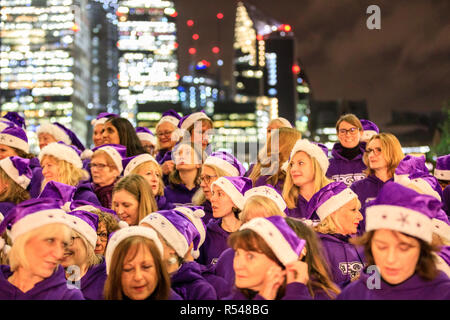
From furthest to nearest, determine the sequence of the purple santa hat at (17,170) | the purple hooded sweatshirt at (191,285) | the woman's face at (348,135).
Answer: the woman's face at (348,135), the purple santa hat at (17,170), the purple hooded sweatshirt at (191,285)

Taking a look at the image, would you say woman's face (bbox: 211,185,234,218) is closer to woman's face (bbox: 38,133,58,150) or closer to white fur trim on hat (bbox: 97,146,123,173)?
white fur trim on hat (bbox: 97,146,123,173)

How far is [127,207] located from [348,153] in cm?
303

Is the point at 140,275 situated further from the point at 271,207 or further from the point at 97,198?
the point at 97,198

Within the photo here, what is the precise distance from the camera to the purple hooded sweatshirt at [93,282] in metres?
4.12

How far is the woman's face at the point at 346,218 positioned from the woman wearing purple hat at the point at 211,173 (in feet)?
4.70

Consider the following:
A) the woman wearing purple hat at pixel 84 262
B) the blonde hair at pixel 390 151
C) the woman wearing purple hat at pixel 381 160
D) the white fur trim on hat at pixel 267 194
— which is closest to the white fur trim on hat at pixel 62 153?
the woman wearing purple hat at pixel 84 262

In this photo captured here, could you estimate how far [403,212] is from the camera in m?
3.20

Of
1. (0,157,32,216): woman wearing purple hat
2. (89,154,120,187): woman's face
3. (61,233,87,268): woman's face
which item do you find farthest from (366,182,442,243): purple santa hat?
(89,154,120,187): woman's face

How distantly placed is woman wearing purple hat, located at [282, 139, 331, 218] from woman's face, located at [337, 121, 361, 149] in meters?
1.39

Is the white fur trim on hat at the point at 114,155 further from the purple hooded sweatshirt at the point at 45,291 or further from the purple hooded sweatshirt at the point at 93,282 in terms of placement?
the purple hooded sweatshirt at the point at 45,291

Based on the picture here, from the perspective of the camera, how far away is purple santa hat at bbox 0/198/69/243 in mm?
3566

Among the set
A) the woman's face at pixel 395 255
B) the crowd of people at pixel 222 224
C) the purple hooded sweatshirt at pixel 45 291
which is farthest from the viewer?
the purple hooded sweatshirt at pixel 45 291

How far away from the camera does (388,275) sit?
3137 mm

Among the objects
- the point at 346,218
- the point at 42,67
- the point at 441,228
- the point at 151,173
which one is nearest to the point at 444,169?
the point at 441,228
